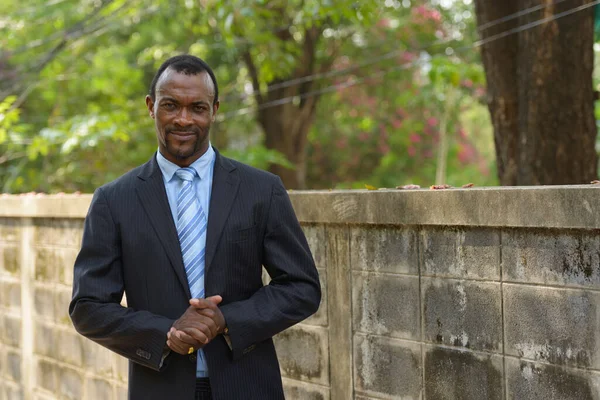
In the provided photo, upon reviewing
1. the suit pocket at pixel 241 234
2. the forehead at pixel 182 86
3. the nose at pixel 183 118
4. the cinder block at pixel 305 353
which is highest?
the forehead at pixel 182 86

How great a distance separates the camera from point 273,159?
35.0 feet

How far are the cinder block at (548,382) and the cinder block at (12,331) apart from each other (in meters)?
4.57

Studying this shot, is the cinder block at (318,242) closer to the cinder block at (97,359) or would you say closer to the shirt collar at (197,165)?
the shirt collar at (197,165)

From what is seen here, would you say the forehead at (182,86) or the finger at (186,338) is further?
the forehead at (182,86)

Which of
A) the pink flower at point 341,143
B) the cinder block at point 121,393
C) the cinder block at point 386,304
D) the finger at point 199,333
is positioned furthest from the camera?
the pink flower at point 341,143

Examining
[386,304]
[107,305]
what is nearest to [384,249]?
[386,304]

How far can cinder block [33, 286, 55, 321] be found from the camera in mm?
6051

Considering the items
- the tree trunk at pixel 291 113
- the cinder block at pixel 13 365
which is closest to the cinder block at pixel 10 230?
the cinder block at pixel 13 365

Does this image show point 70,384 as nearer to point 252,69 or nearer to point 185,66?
point 185,66

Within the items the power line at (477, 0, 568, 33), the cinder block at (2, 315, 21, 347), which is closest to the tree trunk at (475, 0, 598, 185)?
the power line at (477, 0, 568, 33)

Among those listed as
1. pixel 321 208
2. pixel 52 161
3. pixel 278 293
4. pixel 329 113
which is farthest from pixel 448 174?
pixel 278 293

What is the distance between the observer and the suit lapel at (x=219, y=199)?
2.78m

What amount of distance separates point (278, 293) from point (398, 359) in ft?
3.26

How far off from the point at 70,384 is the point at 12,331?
1.10 metres
